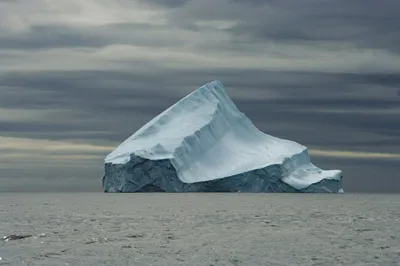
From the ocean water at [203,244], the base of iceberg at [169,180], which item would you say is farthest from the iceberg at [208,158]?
the ocean water at [203,244]

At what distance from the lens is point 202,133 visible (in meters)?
83.4

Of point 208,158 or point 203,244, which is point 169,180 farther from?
point 203,244

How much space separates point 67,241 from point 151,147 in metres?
46.3

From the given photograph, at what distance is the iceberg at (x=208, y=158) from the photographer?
2921 inches

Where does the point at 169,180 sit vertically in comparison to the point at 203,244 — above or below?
above

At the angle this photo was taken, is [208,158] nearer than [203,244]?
No

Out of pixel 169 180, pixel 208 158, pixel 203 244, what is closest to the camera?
pixel 203 244

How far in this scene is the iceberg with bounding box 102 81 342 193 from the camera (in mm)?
74188

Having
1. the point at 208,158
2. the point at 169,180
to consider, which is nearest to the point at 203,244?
the point at 169,180

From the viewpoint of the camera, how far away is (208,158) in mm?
84438

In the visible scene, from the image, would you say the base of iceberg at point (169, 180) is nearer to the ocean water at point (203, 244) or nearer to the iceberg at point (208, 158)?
the iceberg at point (208, 158)

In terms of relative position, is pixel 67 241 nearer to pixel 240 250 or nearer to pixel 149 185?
pixel 240 250

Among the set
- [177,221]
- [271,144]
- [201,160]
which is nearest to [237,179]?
[201,160]

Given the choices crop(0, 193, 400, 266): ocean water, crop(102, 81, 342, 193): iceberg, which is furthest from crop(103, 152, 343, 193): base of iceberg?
crop(0, 193, 400, 266): ocean water
